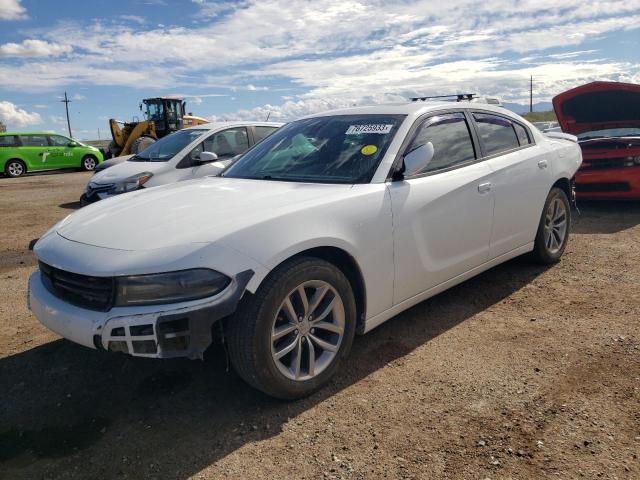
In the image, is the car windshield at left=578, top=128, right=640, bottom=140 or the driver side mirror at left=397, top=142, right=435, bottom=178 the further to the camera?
the car windshield at left=578, top=128, right=640, bottom=140

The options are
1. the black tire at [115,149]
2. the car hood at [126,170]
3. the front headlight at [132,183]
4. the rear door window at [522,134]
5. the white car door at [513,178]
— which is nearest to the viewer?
the white car door at [513,178]

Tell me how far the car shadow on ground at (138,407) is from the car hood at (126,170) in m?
4.67

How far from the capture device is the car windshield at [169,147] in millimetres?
8391

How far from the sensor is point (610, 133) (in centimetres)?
832

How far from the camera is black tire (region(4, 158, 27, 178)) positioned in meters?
18.7

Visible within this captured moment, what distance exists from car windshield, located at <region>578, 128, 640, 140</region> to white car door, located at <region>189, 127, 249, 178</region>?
5329 millimetres

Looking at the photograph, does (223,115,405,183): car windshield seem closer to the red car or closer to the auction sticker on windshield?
the auction sticker on windshield

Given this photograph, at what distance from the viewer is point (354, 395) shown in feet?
9.80

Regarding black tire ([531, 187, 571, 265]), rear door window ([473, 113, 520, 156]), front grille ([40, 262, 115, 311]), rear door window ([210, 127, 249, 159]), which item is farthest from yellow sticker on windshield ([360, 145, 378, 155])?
rear door window ([210, 127, 249, 159])

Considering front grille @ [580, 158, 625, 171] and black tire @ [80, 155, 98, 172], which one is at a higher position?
front grille @ [580, 158, 625, 171]

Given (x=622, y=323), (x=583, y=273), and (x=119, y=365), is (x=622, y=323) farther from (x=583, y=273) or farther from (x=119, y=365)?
(x=119, y=365)

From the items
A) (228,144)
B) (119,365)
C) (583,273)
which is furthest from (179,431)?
(228,144)

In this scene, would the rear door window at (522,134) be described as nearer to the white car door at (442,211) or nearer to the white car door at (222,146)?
the white car door at (442,211)

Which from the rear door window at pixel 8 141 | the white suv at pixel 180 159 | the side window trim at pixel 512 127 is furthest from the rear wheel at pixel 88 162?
the side window trim at pixel 512 127
